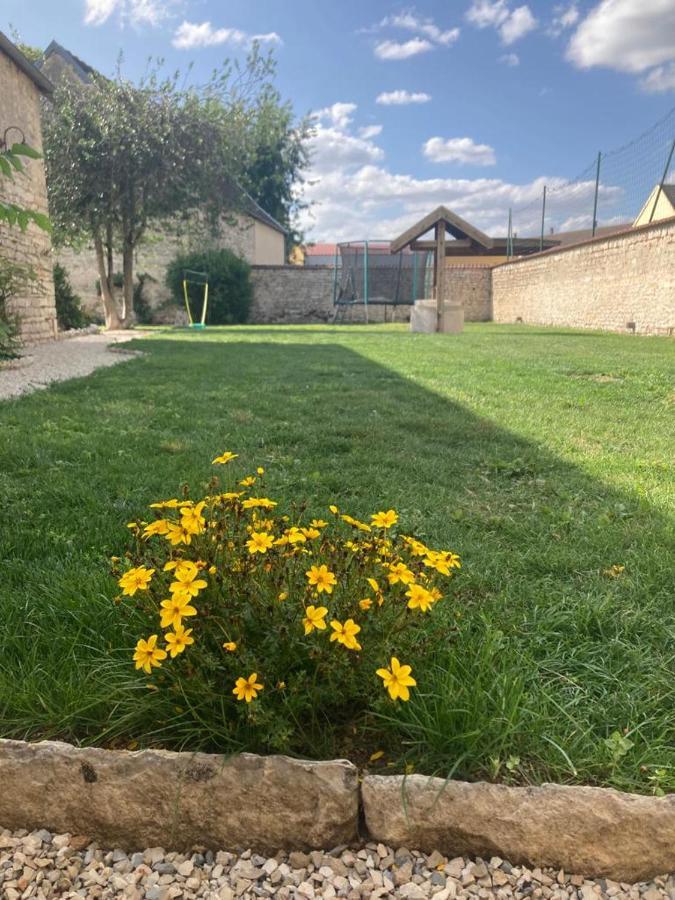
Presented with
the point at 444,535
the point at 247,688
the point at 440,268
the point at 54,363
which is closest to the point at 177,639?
the point at 247,688

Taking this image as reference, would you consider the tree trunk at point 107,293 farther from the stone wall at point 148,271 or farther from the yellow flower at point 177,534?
the yellow flower at point 177,534

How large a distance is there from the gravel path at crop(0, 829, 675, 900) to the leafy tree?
15.2m

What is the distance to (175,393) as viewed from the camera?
557cm

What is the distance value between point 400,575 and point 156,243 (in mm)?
20896

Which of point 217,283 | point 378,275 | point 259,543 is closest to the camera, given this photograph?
point 259,543

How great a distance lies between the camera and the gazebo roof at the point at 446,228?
14297mm

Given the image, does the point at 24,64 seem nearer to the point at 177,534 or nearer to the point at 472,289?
the point at 177,534

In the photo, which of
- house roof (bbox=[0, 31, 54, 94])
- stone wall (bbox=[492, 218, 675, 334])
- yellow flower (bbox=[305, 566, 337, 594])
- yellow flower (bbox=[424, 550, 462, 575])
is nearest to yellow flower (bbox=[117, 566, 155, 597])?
yellow flower (bbox=[305, 566, 337, 594])

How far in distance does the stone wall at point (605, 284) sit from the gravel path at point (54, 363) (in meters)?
9.83

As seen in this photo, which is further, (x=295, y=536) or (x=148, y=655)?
(x=295, y=536)

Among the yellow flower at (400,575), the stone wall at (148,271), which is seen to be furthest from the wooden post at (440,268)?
the yellow flower at (400,575)

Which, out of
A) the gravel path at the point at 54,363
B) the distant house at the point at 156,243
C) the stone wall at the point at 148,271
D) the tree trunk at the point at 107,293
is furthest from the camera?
the stone wall at the point at 148,271

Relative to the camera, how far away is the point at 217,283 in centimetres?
2028

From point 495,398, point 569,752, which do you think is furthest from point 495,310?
point 569,752
